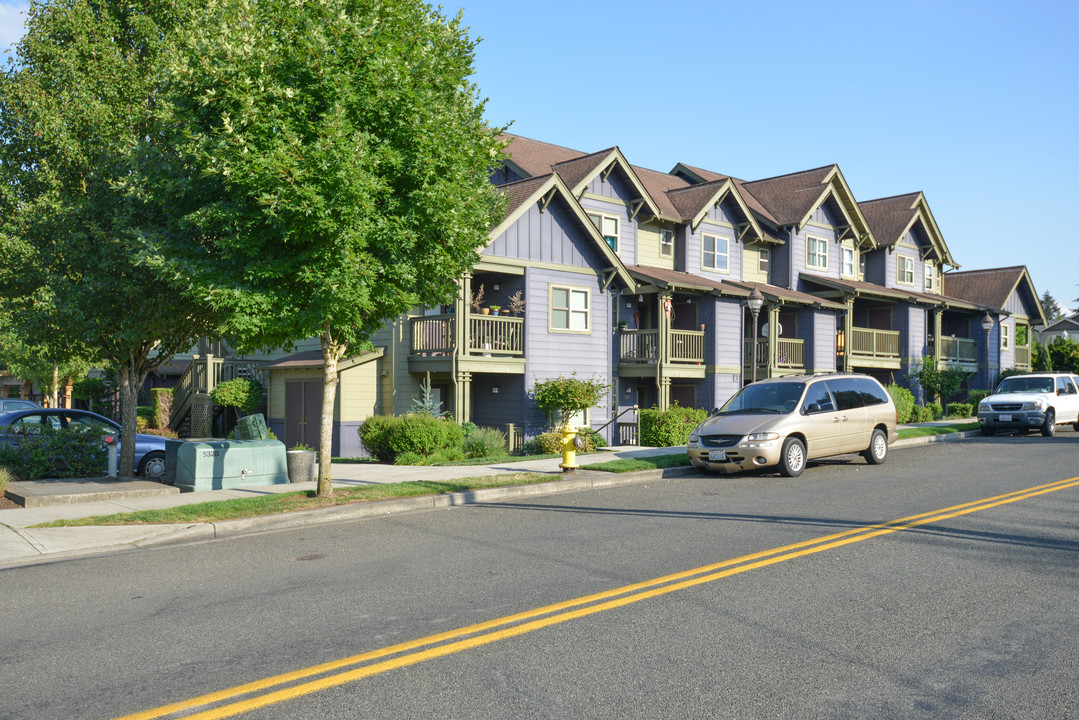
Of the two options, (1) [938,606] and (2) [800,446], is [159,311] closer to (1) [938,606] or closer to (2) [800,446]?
(2) [800,446]

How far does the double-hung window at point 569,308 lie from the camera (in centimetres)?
2531

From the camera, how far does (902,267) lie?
133ft

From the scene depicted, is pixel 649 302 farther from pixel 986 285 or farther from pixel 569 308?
pixel 986 285

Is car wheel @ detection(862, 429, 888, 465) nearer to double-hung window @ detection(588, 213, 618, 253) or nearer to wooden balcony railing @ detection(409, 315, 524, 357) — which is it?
wooden balcony railing @ detection(409, 315, 524, 357)

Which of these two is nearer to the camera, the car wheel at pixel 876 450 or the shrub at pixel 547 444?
the car wheel at pixel 876 450

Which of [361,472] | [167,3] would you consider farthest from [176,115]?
[361,472]

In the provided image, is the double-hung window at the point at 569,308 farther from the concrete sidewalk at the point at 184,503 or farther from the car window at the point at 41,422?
→ the car window at the point at 41,422

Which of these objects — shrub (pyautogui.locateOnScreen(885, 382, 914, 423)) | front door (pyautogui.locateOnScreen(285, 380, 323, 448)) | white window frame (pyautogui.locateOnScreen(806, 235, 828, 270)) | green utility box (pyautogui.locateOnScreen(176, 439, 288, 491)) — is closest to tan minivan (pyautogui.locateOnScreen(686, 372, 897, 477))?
green utility box (pyautogui.locateOnScreen(176, 439, 288, 491))

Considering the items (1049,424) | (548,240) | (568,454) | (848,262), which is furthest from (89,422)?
(848,262)

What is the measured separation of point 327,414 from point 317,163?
3.82 metres

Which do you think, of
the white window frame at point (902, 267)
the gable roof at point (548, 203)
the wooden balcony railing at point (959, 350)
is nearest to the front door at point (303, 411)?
the gable roof at point (548, 203)

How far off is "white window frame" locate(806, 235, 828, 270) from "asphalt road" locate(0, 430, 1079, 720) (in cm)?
2543

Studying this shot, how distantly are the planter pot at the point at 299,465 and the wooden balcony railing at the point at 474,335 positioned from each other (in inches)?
327

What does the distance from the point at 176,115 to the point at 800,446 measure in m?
11.9
